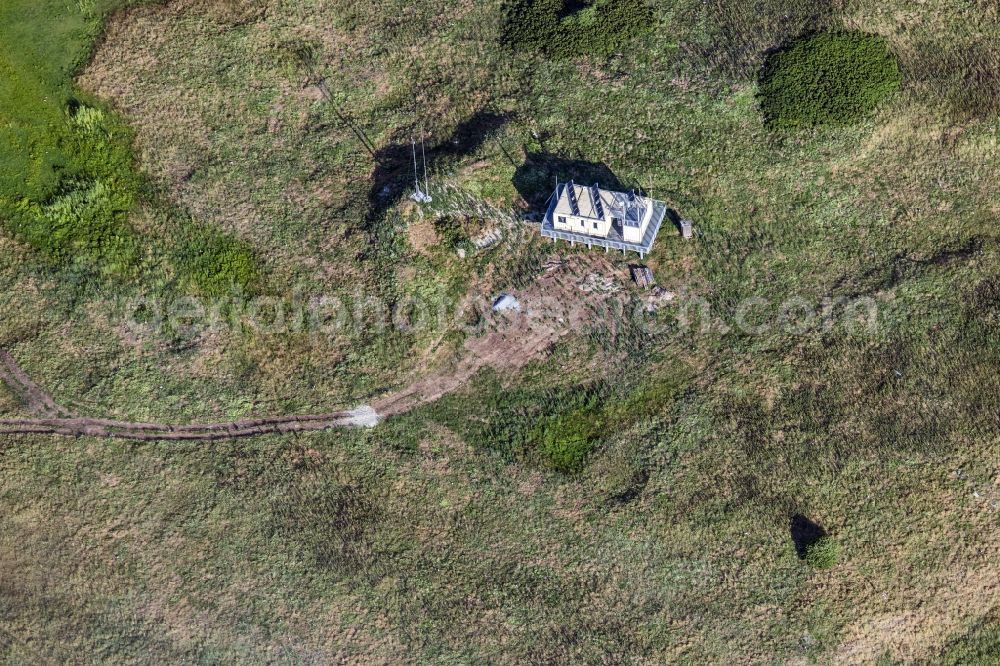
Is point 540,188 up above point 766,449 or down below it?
above

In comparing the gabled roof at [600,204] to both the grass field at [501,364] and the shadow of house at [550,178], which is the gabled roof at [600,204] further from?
the grass field at [501,364]

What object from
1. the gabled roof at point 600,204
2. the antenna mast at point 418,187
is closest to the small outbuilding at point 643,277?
the gabled roof at point 600,204

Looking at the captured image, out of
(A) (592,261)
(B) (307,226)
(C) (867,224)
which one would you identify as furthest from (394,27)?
(C) (867,224)

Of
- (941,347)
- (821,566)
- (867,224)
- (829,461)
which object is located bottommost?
(821,566)

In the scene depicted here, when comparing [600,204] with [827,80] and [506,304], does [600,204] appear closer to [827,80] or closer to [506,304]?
[506,304]

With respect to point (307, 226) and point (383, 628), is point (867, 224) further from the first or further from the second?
point (383, 628)

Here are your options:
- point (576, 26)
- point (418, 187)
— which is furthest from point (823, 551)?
point (576, 26)

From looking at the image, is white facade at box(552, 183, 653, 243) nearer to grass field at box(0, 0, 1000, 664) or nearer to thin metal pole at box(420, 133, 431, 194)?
grass field at box(0, 0, 1000, 664)
